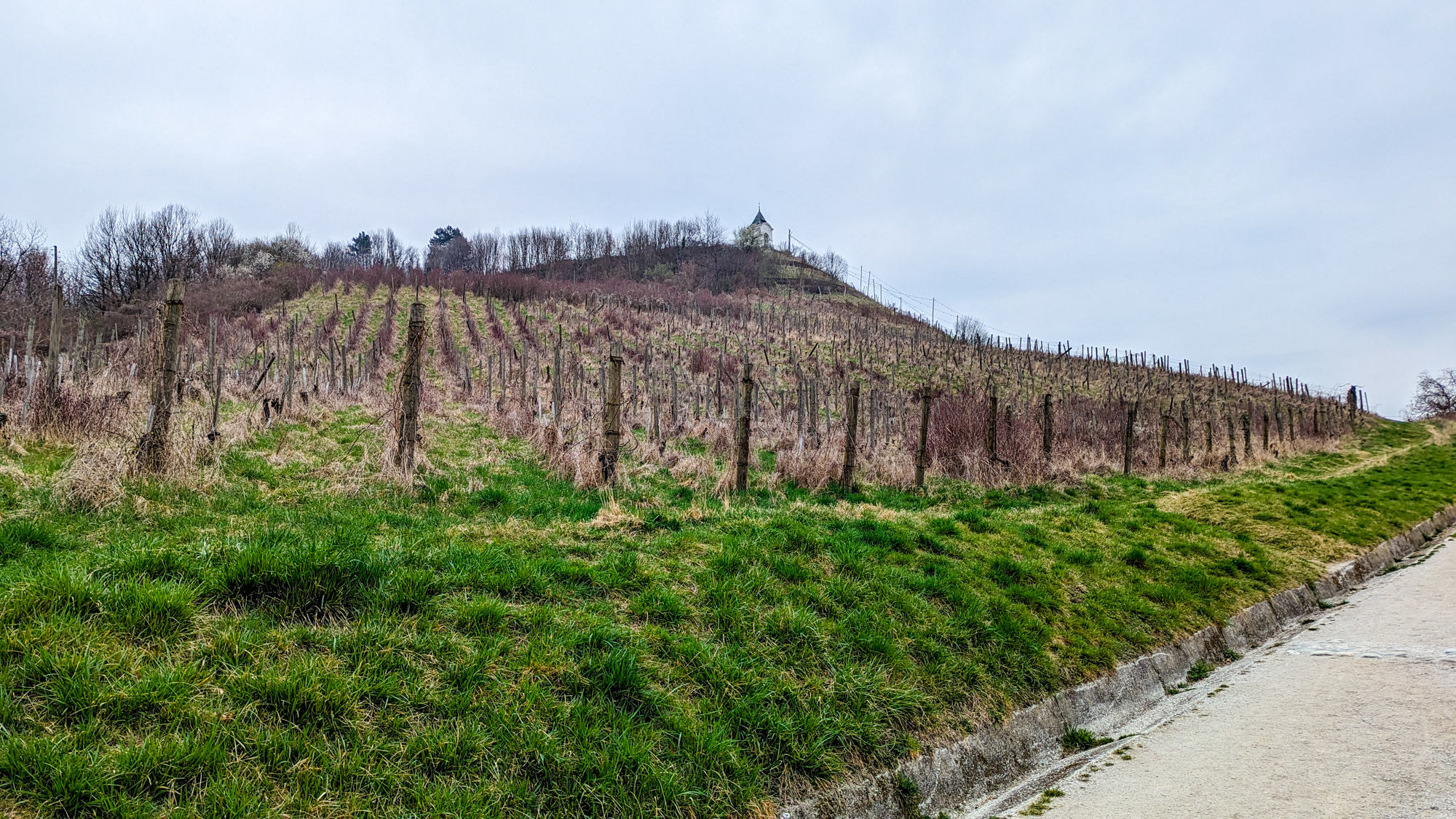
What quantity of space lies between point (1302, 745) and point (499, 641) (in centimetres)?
547

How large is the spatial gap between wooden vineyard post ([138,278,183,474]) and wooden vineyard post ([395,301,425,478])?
93.6 inches

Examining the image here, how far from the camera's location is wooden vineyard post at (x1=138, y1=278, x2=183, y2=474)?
697 cm

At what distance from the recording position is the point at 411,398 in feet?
30.4

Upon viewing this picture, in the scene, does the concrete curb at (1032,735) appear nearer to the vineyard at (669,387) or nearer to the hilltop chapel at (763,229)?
the vineyard at (669,387)

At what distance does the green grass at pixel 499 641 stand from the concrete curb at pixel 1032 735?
137 millimetres

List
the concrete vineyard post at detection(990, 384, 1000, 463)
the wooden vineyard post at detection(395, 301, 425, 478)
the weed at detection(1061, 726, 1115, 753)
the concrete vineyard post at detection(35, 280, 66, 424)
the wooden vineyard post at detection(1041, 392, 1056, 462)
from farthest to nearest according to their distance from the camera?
the wooden vineyard post at detection(1041, 392, 1056, 462)
the concrete vineyard post at detection(990, 384, 1000, 463)
the concrete vineyard post at detection(35, 280, 66, 424)
the wooden vineyard post at detection(395, 301, 425, 478)
the weed at detection(1061, 726, 1115, 753)

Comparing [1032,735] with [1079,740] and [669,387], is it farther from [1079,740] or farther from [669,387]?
[669,387]

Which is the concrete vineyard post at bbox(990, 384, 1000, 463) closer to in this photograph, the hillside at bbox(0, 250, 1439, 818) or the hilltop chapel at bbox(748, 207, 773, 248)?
the hillside at bbox(0, 250, 1439, 818)

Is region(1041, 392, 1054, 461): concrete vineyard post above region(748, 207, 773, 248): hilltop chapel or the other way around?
the other way around

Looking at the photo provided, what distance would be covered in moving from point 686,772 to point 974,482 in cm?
1173

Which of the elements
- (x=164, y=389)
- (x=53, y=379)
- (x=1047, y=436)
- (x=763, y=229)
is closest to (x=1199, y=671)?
(x=1047, y=436)

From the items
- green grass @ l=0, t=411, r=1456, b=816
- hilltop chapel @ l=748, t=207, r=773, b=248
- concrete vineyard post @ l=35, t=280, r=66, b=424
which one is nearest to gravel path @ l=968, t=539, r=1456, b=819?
green grass @ l=0, t=411, r=1456, b=816

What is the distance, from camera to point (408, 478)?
834 cm

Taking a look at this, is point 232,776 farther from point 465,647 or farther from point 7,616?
point 7,616
